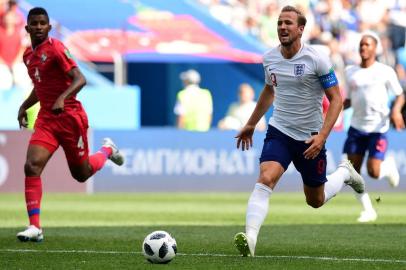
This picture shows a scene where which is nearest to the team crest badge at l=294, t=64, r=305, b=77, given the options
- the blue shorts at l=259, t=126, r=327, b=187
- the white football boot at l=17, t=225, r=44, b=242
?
the blue shorts at l=259, t=126, r=327, b=187

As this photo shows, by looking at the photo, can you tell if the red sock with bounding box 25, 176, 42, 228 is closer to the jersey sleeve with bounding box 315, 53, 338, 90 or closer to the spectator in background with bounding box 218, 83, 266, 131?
the jersey sleeve with bounding box 315, 53, 338, 90

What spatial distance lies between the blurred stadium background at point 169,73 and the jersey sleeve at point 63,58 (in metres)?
6.63

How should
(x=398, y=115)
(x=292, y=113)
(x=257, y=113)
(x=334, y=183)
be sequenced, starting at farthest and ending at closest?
(x=398, y=115) → (x=334, y=183) → (x=257, y=113) → (x=292, y=113)

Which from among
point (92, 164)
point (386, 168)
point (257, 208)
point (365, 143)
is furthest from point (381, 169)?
point (257, 208)

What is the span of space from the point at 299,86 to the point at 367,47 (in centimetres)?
528

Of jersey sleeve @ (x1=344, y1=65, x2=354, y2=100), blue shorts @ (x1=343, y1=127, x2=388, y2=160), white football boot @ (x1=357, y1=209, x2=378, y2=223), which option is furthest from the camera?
jersey sleeve @ (x1=344, y1=65, x2=354, y2=100)

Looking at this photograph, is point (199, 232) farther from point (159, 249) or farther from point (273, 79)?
point (159, 249)

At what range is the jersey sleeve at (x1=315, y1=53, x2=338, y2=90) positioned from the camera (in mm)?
10047

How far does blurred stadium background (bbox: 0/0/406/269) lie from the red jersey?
6375 mm

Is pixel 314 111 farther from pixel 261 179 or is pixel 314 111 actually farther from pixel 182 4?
pixel 182 4

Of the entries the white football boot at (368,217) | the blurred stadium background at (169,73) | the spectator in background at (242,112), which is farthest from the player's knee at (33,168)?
the spectator in background at (242,112)

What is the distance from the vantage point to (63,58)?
11.9m

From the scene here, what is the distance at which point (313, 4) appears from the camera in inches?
1200

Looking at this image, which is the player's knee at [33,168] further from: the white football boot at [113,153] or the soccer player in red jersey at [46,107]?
the white football boot at [113,153]
